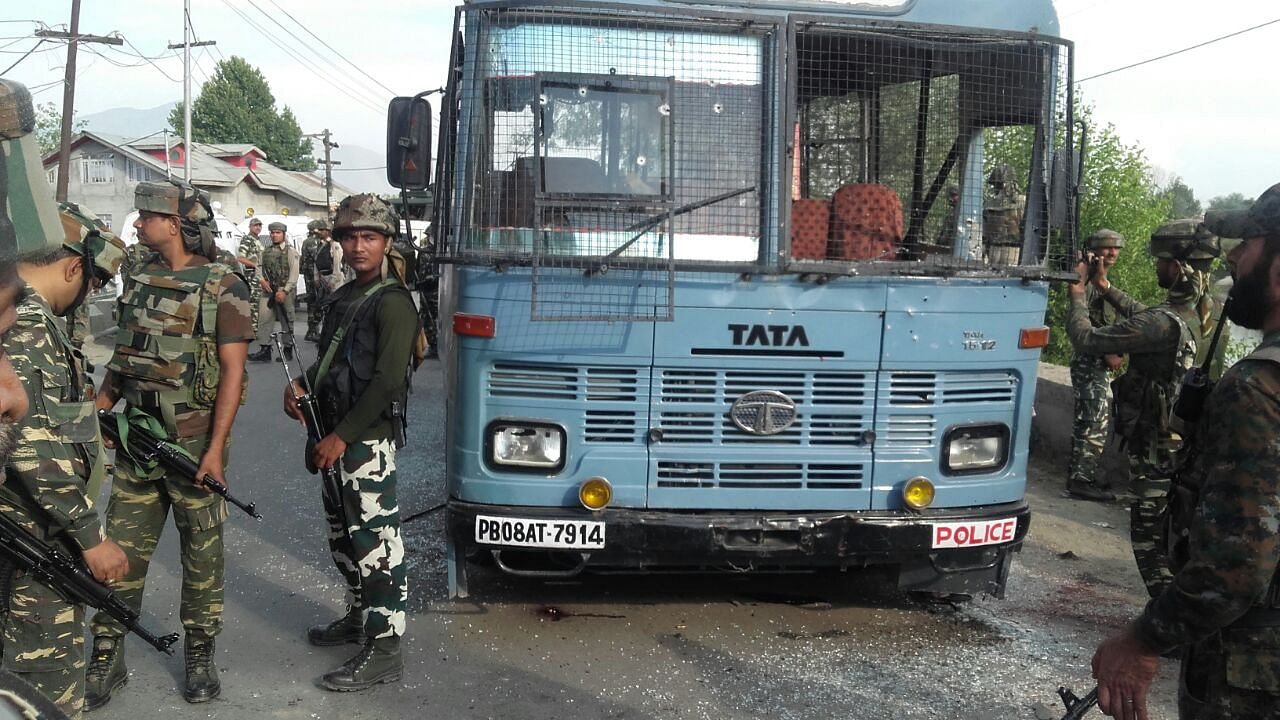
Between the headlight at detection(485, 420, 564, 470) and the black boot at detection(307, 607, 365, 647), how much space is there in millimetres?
976

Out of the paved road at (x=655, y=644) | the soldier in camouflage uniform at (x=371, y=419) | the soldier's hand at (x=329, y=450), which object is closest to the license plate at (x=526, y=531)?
the soldier in camouflage uniform at (x=371, y=419)

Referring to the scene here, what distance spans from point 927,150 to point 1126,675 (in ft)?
11.1

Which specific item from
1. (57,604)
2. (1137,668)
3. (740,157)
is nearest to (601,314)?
(740,157)

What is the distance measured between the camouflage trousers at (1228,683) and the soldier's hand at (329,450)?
2977 millimetres

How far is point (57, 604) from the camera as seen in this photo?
2965 millimetres

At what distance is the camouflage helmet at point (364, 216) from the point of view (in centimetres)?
425

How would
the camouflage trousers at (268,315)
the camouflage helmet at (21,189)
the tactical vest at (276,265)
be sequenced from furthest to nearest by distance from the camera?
the tactical vest at (276,265), the camouflage trousers at (268,315), the camouflage helmet at (21,189)

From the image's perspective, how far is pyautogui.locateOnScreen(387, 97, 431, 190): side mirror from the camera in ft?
15.2

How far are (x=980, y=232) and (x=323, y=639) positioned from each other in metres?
3.48

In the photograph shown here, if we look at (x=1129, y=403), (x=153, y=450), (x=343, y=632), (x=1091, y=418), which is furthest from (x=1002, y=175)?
(x=153, y=450)

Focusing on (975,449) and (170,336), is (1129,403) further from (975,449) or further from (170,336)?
(170,336)

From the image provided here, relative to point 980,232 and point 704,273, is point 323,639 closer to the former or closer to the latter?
point 704,273

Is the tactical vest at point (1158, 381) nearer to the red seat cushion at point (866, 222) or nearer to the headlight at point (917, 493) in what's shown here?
the headlight at point (917, 493)

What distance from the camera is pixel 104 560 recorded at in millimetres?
2979
